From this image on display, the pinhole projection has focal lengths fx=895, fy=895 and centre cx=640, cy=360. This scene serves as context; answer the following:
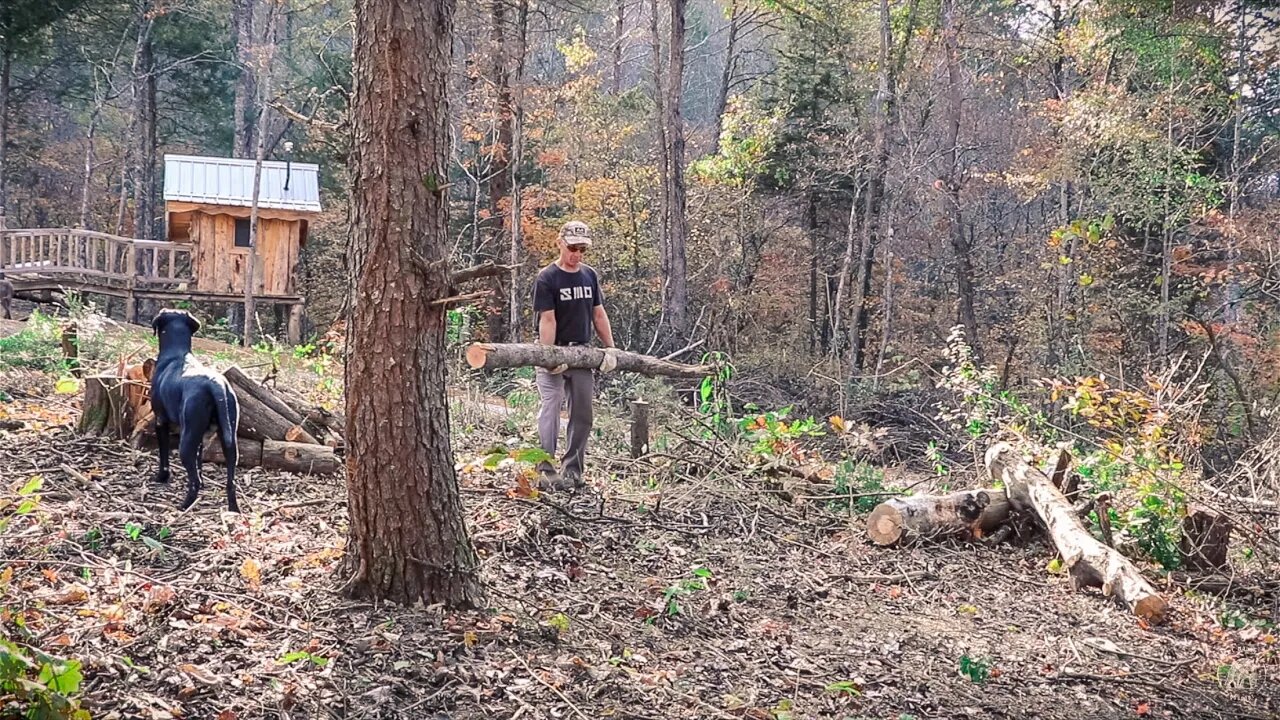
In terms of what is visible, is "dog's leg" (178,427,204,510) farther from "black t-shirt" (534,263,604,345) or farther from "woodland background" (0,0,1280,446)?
"woodland background" (0,0,1280,446)

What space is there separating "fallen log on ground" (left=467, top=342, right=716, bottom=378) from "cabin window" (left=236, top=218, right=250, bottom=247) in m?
17.0

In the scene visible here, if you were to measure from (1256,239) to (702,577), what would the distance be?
490 inches

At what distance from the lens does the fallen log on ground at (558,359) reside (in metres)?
5.45

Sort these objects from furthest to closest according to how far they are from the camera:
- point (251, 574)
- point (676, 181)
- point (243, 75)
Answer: point (243, 75), point (676, 181), point (251, 574)

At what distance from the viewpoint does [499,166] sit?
1875 centimetres

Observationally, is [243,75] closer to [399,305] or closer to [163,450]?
[163,450]

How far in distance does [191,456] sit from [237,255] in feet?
56.6

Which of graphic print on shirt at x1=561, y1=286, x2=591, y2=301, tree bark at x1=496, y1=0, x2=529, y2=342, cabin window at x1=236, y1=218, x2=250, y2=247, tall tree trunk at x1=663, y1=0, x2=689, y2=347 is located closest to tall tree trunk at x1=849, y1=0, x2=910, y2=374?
tall tree trunk at x1=663, y1=0, x2=689, y2=347

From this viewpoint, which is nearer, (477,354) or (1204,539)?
(477,354)

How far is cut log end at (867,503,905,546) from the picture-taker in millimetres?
6738

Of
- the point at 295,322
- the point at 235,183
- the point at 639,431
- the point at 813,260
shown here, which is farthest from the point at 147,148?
the point at 639,431

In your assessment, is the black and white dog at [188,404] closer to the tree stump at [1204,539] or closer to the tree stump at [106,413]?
the tree stump at [106,413]

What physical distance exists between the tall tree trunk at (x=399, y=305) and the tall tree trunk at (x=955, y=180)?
17739 millimetres

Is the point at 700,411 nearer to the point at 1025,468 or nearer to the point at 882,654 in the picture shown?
the point at 1025,468
